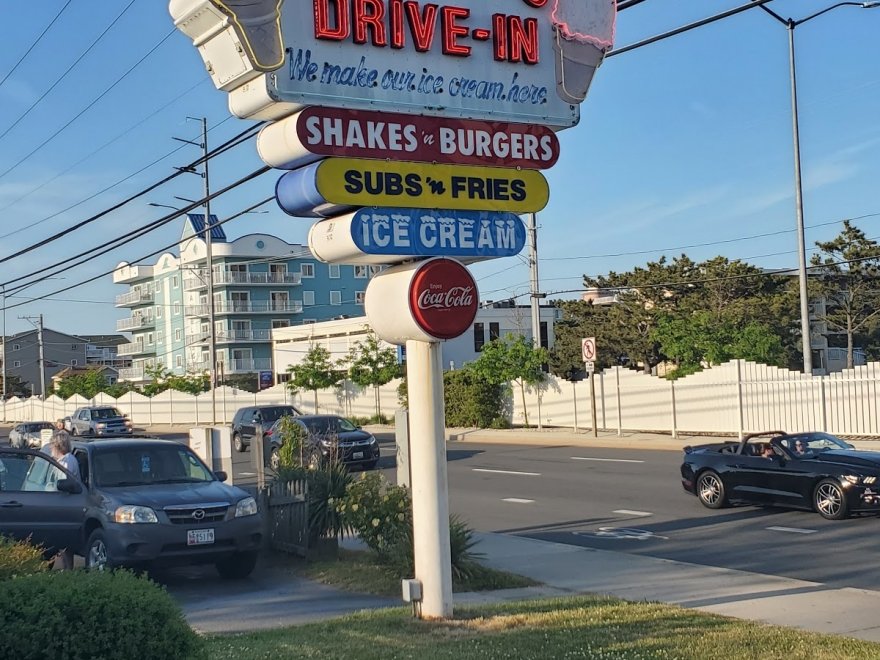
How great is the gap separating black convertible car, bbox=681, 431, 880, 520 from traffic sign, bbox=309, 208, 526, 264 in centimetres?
761

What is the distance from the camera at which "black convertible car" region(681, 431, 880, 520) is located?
47.8 feet

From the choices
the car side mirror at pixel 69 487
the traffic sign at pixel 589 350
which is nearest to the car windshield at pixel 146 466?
the car side mirror at pixel 69 487

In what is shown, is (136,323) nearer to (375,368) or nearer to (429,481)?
(375,368)

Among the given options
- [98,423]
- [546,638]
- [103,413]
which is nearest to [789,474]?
[546,638]

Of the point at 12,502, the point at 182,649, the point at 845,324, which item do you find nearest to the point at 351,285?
the point at 845,324

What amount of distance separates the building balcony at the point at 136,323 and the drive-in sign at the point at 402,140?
317ft

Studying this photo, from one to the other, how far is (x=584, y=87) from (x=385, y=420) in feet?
128

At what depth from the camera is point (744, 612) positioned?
29.3ft

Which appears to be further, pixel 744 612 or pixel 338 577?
pixel 338 577

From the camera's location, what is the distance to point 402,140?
29.9 ft

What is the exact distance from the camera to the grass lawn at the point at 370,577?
1059cm

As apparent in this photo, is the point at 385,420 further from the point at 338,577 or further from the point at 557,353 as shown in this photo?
the point at 338,577

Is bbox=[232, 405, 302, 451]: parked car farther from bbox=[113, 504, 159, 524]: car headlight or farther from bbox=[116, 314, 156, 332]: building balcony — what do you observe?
bbox=[116, 314, 156, 332]: building balcony

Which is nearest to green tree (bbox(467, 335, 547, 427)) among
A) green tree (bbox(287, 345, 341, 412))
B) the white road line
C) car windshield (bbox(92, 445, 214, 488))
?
green tree (bbox(287, 345, 341, 412))
